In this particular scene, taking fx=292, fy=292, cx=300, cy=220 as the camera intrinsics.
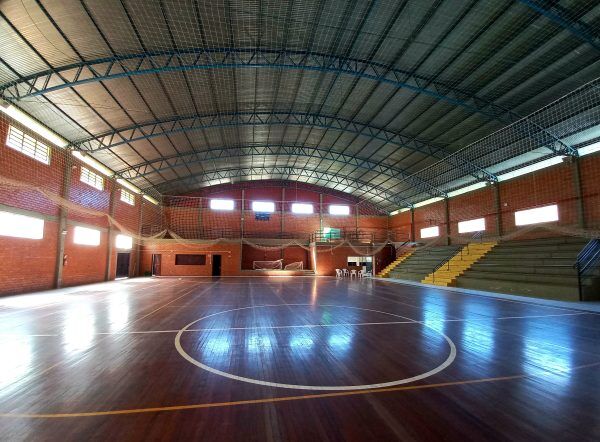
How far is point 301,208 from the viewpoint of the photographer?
101 ft

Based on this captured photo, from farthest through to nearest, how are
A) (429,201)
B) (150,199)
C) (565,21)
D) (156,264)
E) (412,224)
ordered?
(412,224), (429,201), (150,199), (156,264), (565,21)

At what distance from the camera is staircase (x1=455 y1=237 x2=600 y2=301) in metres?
11.6

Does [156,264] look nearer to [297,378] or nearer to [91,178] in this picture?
[91,178]

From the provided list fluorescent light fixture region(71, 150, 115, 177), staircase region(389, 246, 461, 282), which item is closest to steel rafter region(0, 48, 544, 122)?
fluorescent light fixture region(71, 150, 115, 177)

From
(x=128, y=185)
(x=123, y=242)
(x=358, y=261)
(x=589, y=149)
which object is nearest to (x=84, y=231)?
(x=123, y=242)

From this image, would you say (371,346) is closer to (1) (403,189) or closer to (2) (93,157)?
(2) (93,157)

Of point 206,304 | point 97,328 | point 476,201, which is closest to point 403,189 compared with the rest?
point 476,201

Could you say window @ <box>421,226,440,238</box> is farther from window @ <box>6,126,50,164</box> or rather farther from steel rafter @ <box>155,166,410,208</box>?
window @ <box>6,126,50,164</box>

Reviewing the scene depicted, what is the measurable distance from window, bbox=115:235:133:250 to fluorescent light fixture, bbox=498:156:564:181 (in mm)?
26744

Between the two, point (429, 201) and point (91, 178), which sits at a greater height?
point (429, 201)

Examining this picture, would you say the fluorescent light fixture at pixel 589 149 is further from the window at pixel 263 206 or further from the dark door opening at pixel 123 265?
the dark door opening at pixel 123 265

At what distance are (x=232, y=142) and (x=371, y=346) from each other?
63.0 ft

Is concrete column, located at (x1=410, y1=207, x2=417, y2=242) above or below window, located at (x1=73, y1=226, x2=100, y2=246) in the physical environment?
above

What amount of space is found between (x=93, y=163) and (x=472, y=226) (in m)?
25.9
